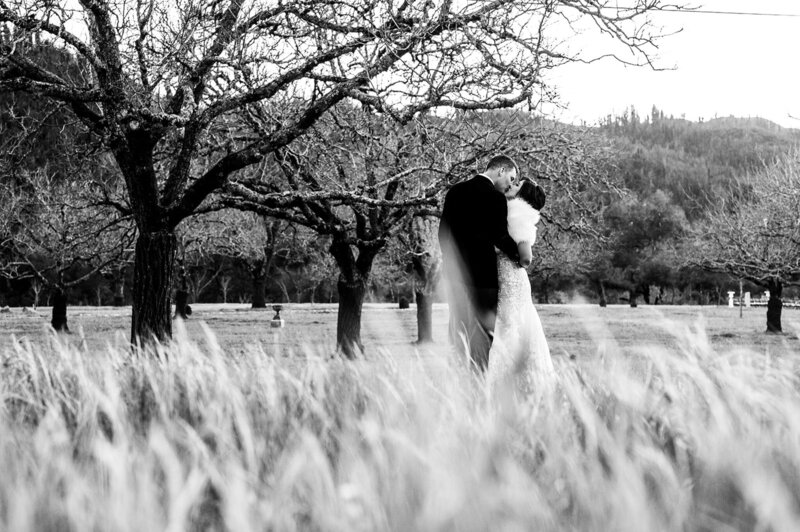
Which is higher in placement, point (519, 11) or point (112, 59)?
point (519, 11)

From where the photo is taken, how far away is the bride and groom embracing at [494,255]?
7.99 metres

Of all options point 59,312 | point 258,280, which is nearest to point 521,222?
point 59,312

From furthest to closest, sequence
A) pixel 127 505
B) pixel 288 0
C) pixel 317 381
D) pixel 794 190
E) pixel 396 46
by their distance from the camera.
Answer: pixel 794 190 < pixel 288 0 < pixel 396 46 < pixel 317 381 < pixel 127 505

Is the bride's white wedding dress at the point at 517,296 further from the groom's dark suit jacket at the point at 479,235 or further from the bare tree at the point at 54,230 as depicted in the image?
the bare tree at the point at 54,230

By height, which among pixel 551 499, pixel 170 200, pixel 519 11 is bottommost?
pixel 551 499

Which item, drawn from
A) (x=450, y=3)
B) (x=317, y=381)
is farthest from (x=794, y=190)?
(x=317, y=381)

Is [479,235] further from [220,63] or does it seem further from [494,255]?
[220,63]

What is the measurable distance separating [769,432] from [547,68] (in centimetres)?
1028

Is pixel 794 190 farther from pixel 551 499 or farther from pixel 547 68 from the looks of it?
pixel 551 499

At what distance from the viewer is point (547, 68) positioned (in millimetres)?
12156

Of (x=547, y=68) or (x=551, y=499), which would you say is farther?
(x=547, y=68)

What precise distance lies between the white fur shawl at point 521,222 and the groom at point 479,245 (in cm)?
7

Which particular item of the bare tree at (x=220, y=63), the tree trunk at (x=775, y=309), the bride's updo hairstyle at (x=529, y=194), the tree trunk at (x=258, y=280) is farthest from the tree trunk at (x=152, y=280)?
the tree trunk at (x=258, y=280)

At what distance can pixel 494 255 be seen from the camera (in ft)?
26.7
